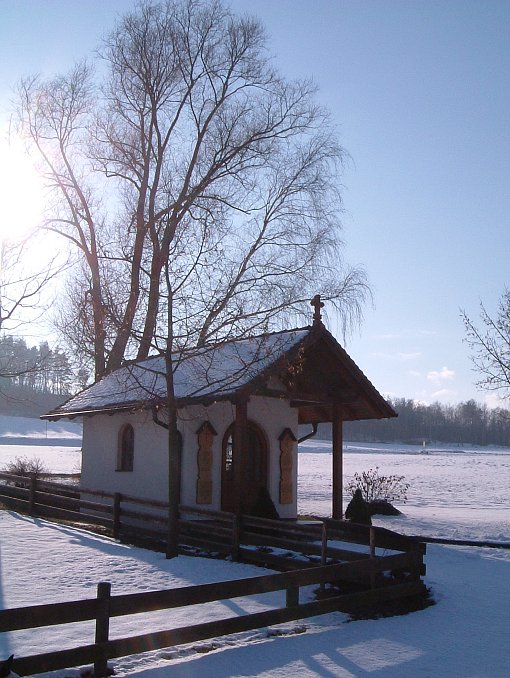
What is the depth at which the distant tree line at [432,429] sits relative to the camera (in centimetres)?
14150

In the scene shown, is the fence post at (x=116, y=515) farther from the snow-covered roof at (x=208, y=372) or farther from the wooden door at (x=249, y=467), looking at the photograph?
the wooden door at (x=249, y=467)

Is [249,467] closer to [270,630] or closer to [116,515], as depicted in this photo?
[116,515]

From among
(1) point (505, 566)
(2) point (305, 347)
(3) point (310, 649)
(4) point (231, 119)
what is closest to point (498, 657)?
(3) point (310, 649)

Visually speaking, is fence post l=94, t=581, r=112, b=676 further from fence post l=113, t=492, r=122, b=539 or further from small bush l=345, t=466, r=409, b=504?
small bush l=345, t=466, r=409, b=504

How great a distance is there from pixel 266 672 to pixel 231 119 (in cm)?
2474

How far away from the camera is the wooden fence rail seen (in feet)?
22.0

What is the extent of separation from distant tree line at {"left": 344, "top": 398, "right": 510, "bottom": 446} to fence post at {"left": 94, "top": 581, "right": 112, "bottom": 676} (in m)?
128

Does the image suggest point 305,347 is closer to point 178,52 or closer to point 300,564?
point 300,564

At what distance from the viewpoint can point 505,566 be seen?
14219 mm

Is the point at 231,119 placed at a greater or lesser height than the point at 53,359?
greater

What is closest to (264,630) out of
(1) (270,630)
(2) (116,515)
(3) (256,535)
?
(1) (270,630)

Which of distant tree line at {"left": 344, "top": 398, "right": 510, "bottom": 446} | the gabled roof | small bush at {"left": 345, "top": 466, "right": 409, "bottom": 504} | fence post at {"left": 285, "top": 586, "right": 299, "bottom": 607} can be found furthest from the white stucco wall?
distant tree line at {"left": 344, "top": 398, "right": 510, "bottom": 446}

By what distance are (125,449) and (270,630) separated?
11235 millimetres

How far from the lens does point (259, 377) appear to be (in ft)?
48.7
